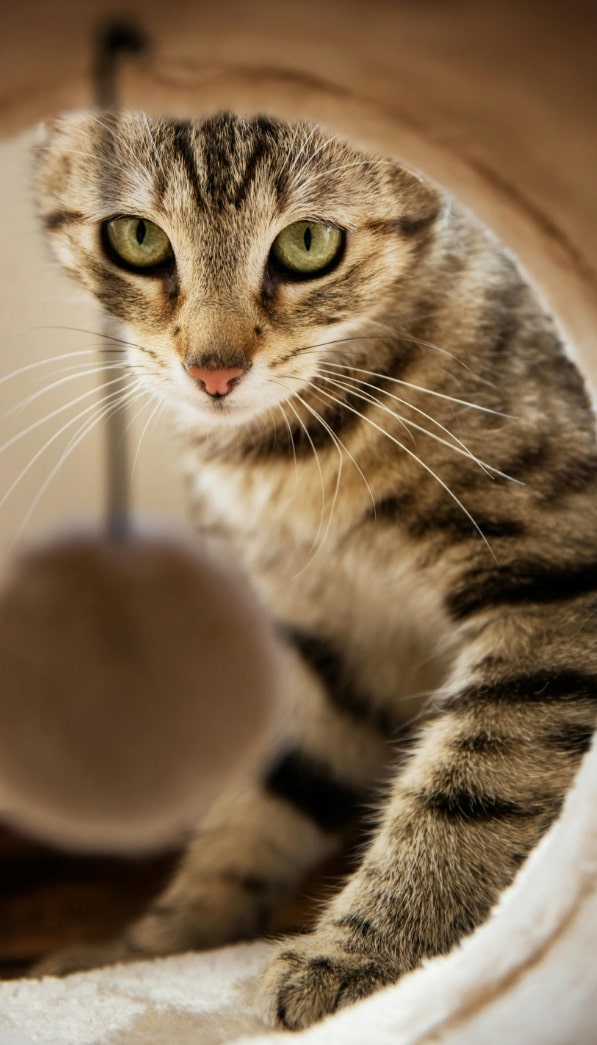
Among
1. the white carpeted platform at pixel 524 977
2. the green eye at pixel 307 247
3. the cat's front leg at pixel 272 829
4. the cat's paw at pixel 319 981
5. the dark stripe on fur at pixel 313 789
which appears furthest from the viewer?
the dark stripe on fur at pixel 313 789

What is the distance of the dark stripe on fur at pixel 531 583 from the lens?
0.81 meters

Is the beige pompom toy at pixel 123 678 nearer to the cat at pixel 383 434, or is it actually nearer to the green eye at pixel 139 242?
the cat at pixel 383 434

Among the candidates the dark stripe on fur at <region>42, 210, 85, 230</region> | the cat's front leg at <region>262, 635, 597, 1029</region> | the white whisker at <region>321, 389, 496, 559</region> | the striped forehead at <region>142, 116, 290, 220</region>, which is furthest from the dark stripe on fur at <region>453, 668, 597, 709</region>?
the dark stripe on fur at <region>42, 210, 85, 230</region>

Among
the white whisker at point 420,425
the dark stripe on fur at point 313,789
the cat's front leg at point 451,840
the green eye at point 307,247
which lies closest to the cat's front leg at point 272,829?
the dark stripe on fur at point 313,789

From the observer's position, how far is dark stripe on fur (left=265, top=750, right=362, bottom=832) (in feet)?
3.66

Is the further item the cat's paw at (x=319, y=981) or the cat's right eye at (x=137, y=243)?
the cat's right eye at (x=137, y=243)

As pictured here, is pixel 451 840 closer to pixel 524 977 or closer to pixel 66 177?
pixel 524 977

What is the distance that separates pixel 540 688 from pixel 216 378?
1.10 ft

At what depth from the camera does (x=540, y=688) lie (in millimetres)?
778

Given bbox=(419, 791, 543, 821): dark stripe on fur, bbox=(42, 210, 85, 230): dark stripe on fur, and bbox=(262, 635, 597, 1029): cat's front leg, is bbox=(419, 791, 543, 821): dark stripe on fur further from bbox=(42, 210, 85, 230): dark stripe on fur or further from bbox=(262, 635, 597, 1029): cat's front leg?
bbox=(42, 210, 85, 230): dark stripe on fur

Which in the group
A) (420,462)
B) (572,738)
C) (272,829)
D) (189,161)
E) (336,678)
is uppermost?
(189,161)

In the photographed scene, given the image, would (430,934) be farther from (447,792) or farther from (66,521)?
(66,521)

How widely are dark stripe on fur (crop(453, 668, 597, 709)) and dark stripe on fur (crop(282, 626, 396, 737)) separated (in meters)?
0.33

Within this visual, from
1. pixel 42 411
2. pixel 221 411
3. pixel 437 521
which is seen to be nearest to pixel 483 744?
pixel 437 521
